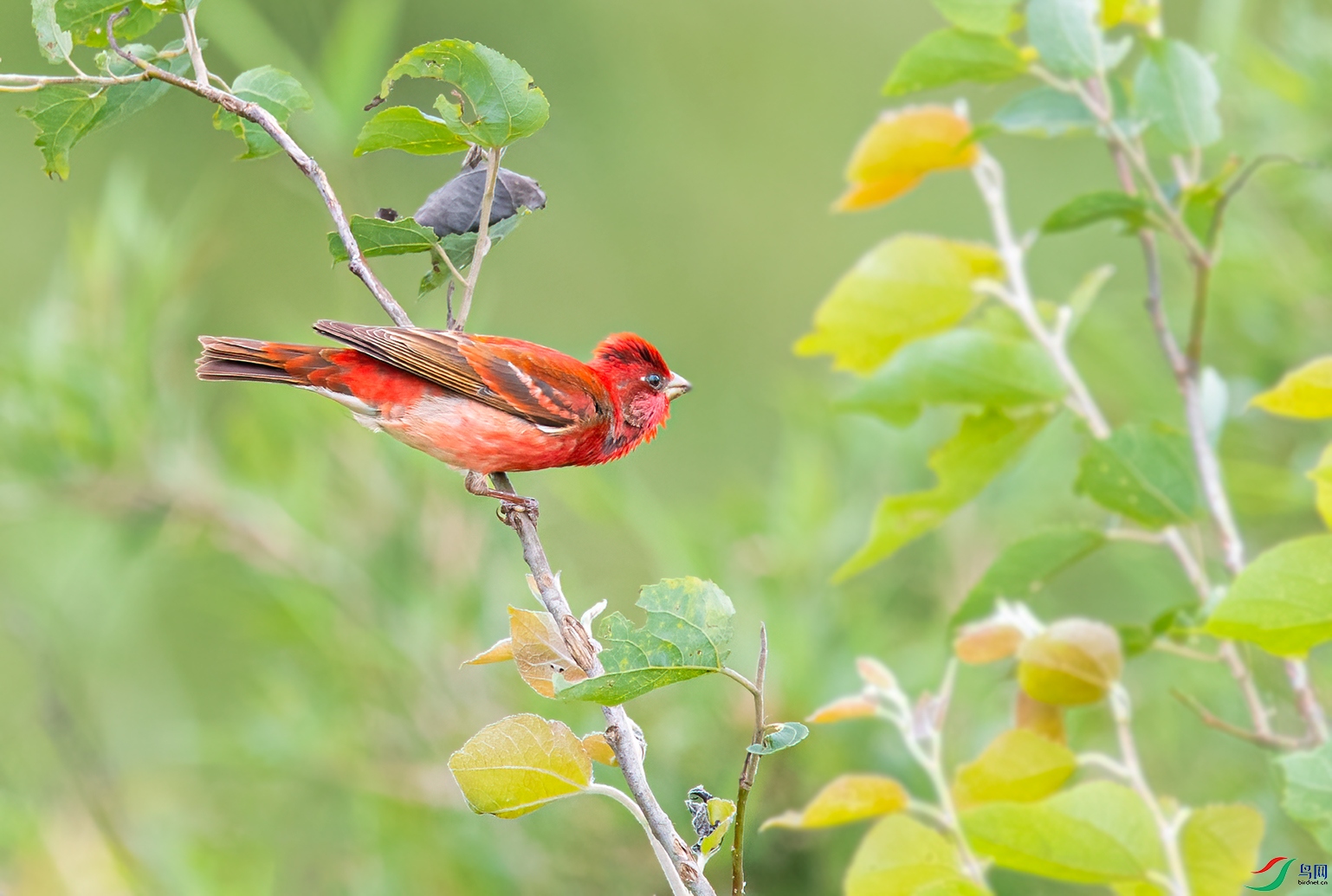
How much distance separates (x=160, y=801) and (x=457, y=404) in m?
2.00

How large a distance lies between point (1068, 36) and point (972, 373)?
0.38 m

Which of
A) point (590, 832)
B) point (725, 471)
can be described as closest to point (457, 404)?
point (590, 832)

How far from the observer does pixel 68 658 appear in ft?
10.1

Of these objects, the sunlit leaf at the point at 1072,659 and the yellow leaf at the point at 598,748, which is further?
the sunlit leaf at the point at 1072,659

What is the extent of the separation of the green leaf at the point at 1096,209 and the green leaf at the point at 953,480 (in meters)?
0.23

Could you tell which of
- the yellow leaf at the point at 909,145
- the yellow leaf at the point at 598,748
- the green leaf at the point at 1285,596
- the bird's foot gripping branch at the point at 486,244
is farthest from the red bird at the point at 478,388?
the green leaf at the point at 1285,596

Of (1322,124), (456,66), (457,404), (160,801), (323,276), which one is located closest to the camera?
(456,66)

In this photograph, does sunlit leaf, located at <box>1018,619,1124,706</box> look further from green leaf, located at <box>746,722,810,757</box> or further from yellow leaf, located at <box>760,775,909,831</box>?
green leaf, located at <box>746,722,810,757</box>

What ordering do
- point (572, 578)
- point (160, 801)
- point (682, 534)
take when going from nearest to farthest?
point (682, 534)
point (572, 578)
point (160, 801)

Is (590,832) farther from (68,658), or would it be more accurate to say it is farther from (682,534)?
(68,658)

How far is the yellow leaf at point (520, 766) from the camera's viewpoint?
39.1 inches

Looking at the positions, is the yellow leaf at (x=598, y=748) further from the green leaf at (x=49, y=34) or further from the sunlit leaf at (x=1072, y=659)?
the green leaf at (x=49, y=34)

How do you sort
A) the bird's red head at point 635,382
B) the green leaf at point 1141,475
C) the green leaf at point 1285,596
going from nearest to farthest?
1. the green leaf at point 1285,596
2. the green leaf at point 1141,475
3. the bird's red head at point 635,382

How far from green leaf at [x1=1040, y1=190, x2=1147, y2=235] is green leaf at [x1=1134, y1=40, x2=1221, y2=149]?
79 mm
